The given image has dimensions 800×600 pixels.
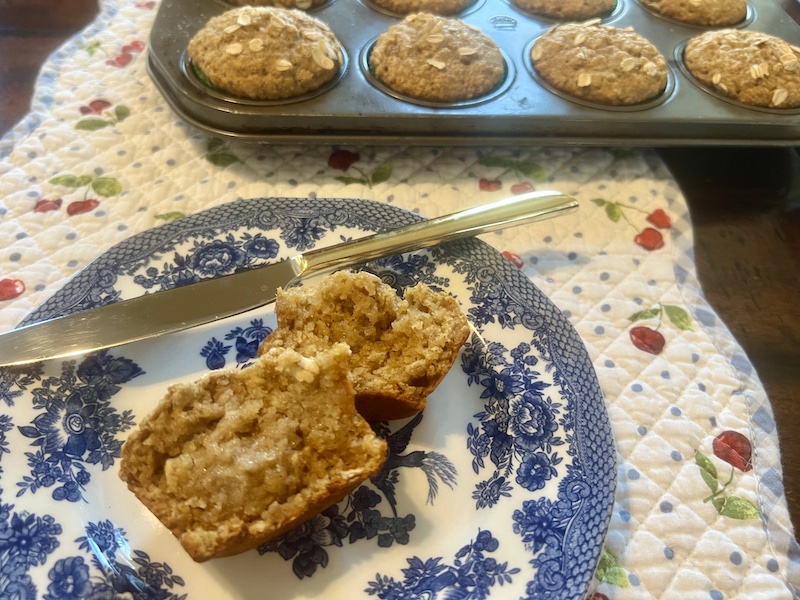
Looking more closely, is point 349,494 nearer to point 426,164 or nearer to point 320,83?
point 426,164

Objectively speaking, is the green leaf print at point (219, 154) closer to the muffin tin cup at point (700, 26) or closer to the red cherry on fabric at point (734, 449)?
the red cherry on fabric at point (734, 449)

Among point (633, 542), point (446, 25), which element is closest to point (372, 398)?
point (633, 542)

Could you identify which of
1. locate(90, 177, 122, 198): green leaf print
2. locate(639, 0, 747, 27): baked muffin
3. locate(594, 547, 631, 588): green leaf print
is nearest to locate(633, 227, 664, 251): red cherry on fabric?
locate(594, 547, 631, 588): green leaf print

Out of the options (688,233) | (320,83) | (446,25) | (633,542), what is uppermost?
(446,25)

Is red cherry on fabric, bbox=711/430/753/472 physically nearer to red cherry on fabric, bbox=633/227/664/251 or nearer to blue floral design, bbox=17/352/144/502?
red cherry on fabric, bbox=633/227/664/251

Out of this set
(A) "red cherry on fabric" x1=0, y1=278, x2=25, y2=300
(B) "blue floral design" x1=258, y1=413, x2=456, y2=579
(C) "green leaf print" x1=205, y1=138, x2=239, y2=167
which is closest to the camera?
(B) "blue floral design" x1=258, y1=413, x2=456, y2=579

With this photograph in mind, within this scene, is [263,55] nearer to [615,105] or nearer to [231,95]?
[231,95]
